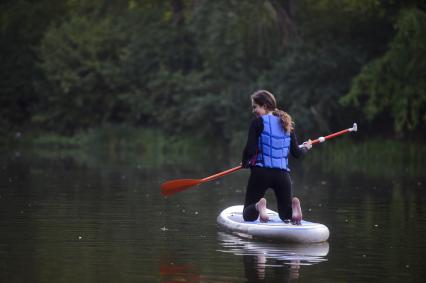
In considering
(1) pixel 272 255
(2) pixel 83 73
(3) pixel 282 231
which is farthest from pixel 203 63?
(1) pixel 272 255

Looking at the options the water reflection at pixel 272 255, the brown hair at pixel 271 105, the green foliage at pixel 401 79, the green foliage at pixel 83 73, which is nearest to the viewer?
the water reflection at pixel 272 255

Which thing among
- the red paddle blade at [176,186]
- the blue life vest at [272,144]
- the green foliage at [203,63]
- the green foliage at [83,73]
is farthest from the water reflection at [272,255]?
the green foliage at [83,73]

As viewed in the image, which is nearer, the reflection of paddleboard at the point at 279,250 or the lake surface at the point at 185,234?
the lake surface at the point at 185,234

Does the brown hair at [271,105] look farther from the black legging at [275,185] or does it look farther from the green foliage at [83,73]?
the green foliage at [83,73]

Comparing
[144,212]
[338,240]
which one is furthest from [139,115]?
[338,240]

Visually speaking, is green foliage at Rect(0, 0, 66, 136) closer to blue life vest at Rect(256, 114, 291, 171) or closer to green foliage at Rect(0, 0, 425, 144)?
green foliage at Rect(0, 0, 425, 144)

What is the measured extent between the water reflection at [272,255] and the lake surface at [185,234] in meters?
0.01

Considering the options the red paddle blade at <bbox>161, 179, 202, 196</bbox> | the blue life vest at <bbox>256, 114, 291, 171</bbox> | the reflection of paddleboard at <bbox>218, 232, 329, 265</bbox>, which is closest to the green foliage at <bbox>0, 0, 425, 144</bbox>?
the red paddle blade at <bbox>161, 179, 202, 196</bbox>

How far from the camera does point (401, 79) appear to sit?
37.3 meters

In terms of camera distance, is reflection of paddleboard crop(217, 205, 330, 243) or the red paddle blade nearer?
reflection of paddleboard crop(217, 205, 330, 243)

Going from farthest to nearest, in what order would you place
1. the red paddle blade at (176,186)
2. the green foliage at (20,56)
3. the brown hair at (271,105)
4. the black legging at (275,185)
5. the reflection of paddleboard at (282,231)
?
the green foliage at (20,56) < the red paddle blade at (176,186) < the black legging at (275,185) < the brown hair at (271,105) < the reflection of paddleboard at (282,231)

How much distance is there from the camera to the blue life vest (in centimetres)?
1295

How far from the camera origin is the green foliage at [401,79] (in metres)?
36.5

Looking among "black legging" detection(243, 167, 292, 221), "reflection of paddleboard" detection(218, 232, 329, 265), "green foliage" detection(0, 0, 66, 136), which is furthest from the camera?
"green foliage" detection(0, 0, 66, 136)
